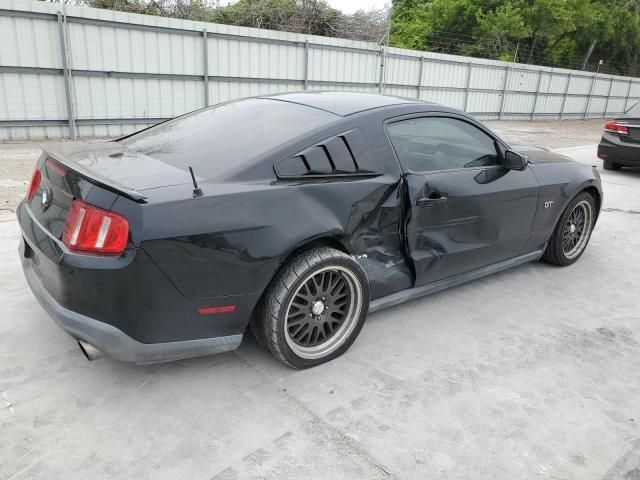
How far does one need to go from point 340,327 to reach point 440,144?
147cm

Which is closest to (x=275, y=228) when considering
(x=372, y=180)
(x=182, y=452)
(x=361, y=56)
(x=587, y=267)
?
(x=372, y=180)

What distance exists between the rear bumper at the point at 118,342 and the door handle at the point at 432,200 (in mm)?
1480

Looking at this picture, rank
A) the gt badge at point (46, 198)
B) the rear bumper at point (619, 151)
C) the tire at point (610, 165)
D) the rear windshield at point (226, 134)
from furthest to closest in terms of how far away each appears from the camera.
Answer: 1. the tire at point (610, 165)
2. the rear bumper at point (619, 151)
3. the rear windshield at point (226, 134)
4. the gt badge at point (46, 198)

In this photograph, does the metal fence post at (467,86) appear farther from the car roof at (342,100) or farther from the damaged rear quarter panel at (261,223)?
the damaged rear quarter panel at (261,223)

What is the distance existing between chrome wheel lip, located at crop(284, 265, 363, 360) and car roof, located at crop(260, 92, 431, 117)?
0.97 m

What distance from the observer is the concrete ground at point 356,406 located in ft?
7.35

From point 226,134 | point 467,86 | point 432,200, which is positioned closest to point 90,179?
point 226,134

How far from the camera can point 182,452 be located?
7.40 ft

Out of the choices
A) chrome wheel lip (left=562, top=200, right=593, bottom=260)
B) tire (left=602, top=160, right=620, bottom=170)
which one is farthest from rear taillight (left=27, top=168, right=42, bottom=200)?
tire (left=602, top=160, right=620, bottom=170)

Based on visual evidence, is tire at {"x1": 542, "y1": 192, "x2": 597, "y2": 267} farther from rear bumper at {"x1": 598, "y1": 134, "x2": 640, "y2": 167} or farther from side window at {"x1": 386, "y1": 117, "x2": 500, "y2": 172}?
rear bumper at {"x1": 598, "y1": 134, "x2": 640, "y2": 167}

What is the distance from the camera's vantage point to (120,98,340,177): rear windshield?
2.82 meters

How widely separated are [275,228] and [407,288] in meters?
1.20

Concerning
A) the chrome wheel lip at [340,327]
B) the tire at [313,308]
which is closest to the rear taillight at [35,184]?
the tire at [313,308]

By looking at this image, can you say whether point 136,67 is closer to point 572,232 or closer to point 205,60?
point 205,60
